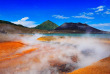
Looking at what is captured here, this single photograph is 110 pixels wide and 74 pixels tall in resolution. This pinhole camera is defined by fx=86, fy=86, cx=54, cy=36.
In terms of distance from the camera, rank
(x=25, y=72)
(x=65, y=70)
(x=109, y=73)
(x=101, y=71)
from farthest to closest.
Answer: (x=65, y=70), (x=25, y=72), (x=101, y=71), (x=109, y=73)

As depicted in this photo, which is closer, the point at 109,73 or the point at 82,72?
the point at 109,73

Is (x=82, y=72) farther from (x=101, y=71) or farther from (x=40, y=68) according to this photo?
(x=40, y=68)

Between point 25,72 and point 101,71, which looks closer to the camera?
point 101,71

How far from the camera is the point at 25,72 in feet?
19.5

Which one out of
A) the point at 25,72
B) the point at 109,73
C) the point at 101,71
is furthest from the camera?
the point at 25,72

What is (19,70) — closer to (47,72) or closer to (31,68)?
(31,68)

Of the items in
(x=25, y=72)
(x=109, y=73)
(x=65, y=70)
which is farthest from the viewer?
(x=65, y=70)

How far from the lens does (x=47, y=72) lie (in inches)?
238

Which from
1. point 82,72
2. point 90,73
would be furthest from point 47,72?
point 90,73

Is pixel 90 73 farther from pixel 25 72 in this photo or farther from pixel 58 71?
pixel 25 72

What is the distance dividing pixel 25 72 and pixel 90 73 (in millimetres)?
4337

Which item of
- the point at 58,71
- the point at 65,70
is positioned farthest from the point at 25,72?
the point at 65,70

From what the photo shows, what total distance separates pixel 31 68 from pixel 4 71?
184 cm

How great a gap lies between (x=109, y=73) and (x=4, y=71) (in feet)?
22.7
